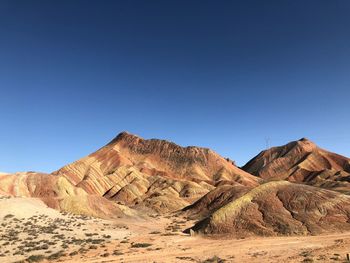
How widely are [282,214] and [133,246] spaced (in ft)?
64.0

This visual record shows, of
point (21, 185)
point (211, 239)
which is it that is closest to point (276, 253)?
point (211, 239)

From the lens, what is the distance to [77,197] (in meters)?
69.3

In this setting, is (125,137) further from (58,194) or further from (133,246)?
(133,246)

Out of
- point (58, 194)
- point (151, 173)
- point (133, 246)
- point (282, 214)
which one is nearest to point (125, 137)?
point (151, 173)

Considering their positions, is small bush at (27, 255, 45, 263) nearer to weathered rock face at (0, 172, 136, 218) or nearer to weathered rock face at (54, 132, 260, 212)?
weathered rock face at (0, 172, 136, 218)

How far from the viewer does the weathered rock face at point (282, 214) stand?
40353 millimetres

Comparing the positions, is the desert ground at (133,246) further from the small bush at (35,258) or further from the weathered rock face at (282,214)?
the weathered rock face at (282,214)

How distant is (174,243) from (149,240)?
4125mm

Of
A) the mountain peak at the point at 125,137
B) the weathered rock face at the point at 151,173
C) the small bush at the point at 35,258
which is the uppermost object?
the mountain peak at the point at 125,137

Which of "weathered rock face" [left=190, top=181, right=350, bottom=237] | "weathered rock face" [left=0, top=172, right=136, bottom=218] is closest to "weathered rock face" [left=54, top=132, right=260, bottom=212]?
"weathered rock face" [left=0, top=172, right=136, bottom=218]

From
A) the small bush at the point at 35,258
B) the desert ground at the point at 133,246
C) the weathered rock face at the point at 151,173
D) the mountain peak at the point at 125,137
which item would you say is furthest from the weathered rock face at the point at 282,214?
the mountain peak at the point at 125,137

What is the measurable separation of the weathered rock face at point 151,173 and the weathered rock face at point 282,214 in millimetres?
50396

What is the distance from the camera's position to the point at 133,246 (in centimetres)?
3475

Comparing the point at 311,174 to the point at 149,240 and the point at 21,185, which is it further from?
the point at 149,240
